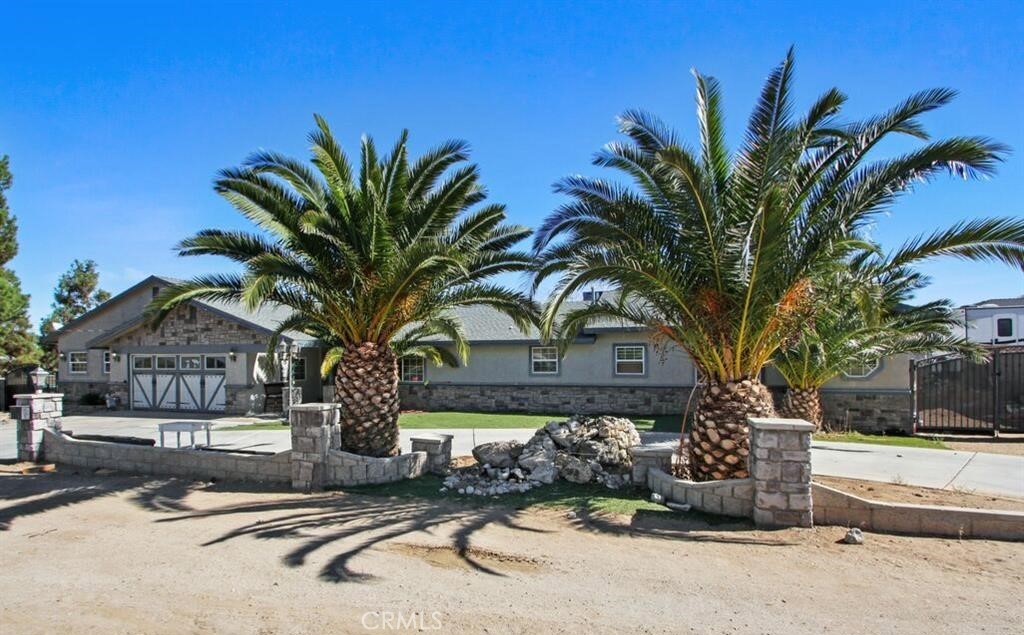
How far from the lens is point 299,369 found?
22.7m

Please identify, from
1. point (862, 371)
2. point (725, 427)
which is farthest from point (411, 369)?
point (725, 427)

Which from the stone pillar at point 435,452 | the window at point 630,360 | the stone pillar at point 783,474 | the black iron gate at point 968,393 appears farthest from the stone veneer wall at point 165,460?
the black iron gate at point 968,393

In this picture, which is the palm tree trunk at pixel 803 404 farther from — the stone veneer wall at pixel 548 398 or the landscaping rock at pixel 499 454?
the landscaping rock at pixel 499 454

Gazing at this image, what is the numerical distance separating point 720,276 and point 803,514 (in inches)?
118

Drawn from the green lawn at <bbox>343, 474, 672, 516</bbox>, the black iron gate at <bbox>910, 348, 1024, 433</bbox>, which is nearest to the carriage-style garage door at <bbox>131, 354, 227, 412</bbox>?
the green lawn at <bbox>343, 474, 672, 516</bbox>

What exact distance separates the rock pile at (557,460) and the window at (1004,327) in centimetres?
2439

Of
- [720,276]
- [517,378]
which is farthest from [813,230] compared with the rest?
[517,378]

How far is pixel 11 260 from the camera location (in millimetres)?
27203

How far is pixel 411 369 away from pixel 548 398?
Answer: 574 centimetres

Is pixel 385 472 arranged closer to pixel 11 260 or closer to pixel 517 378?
pixel 517 378

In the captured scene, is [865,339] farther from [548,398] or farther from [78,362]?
[78,362]

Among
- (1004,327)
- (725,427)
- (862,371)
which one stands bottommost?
(725,427)

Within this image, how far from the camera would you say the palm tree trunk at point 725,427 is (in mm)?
7594

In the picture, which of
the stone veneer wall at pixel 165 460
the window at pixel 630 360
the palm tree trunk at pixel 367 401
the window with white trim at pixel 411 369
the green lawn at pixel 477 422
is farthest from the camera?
the window with white trim at pixel 411 369
